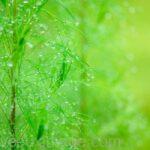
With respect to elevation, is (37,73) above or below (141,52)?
below

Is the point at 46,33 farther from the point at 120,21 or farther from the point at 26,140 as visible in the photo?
the point at 120,21

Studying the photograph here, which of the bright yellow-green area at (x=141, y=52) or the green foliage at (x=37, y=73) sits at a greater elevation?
the bright yellow-green area at (x=141, y=52)

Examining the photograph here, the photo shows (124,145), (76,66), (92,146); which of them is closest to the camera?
(76,66)

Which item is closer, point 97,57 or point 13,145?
point 13,145

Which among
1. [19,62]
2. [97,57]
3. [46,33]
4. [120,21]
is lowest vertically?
[19,62]

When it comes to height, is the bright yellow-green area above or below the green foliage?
above

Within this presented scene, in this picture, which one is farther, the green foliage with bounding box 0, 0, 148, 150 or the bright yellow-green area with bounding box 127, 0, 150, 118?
the bright yellow-green area with bounding box 127, 0, 150, 118

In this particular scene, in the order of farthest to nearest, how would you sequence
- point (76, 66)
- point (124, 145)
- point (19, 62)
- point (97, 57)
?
point (124, 145), point (97, 57), point (76, 66), point (19, 62)

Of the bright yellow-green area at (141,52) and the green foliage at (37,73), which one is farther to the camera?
the bright yellow-green area at (141,52)

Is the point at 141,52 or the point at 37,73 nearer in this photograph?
the point at 37,73

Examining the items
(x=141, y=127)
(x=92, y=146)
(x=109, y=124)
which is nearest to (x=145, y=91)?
(x=141, y=127)

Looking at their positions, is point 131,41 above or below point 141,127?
above
